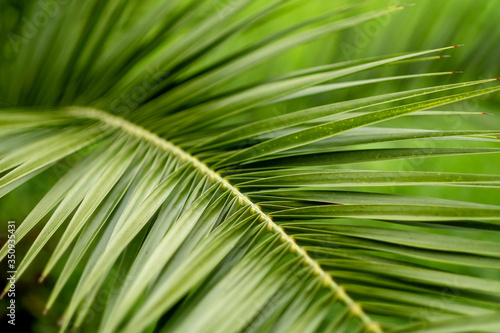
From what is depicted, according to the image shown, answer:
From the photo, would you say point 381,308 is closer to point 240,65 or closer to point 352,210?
point 352,210

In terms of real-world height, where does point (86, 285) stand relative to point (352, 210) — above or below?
below

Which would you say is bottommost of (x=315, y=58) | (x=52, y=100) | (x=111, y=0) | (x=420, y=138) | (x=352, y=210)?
(x=352, y=210)

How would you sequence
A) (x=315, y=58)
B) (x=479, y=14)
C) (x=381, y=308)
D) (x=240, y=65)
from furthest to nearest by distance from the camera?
(x=315, y=58) → (x=479, y=14) → (x=240, y=65) → (x=381, y=308)

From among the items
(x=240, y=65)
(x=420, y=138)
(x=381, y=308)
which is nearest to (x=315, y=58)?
(x=240, y=65)

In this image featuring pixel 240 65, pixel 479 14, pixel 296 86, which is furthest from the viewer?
pixel 479 14
